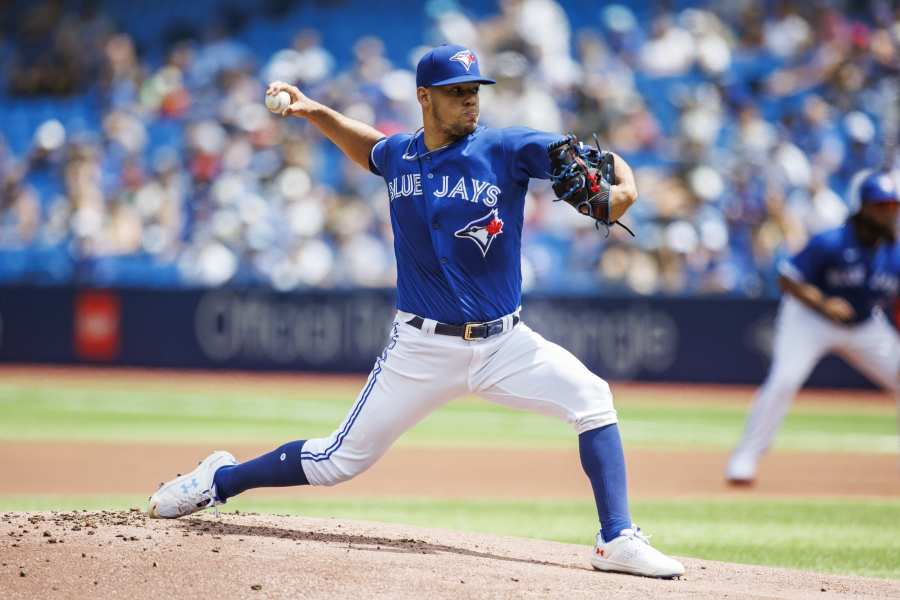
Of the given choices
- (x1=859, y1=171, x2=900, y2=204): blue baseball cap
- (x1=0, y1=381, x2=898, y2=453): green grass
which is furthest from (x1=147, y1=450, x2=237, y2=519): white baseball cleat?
(x1=0, y1=381, x2=898, y2=453): green grass

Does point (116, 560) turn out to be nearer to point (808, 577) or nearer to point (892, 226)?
point (808, 577)

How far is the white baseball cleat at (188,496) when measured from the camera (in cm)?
555

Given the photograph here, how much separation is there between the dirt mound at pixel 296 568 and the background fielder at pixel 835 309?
3.88 meters

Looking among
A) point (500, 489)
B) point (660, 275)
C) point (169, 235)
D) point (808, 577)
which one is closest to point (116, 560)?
point (808, 577)

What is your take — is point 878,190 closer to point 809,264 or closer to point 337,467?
point 809,264

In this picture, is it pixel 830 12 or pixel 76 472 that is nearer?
pixel 76 472

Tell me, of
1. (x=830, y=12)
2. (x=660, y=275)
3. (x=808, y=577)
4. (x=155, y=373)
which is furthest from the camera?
(x=830, y=12)

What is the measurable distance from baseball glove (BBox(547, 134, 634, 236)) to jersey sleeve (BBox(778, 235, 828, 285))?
463 centimetres

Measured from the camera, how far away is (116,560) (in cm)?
475

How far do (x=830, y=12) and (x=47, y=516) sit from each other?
17.4 metres

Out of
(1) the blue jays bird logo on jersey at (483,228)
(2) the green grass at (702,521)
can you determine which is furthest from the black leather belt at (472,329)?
(2) the green grass at (702,521)

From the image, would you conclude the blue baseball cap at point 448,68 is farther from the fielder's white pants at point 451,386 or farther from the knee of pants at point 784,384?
the knee of pants at point 784,384

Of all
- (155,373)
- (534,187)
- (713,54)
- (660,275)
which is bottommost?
(155,373)

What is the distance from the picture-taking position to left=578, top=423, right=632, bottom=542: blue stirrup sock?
515cm
